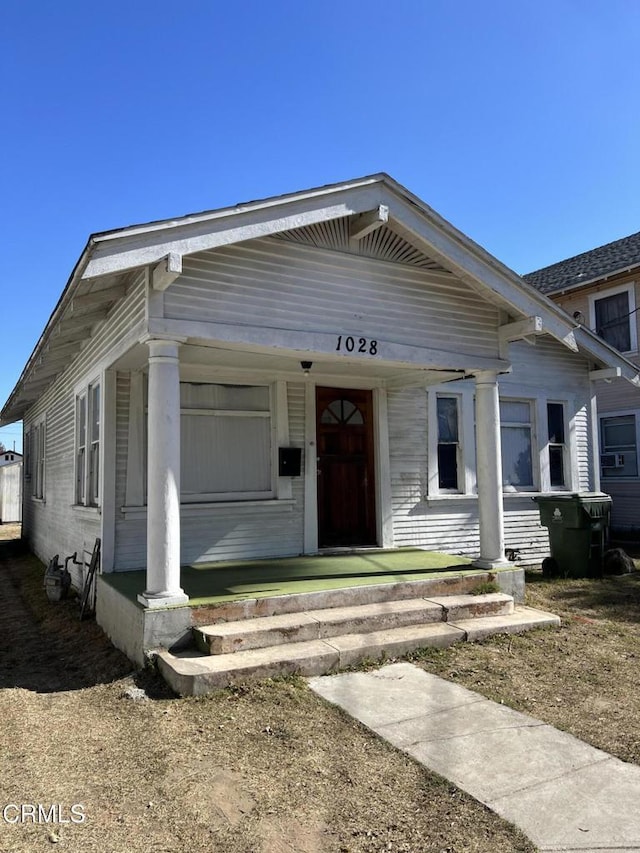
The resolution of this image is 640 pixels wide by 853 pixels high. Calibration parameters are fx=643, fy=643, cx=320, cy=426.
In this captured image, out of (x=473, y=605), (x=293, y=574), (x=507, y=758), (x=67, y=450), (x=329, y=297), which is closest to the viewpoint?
(x=507, y=758)

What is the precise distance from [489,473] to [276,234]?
355 cm

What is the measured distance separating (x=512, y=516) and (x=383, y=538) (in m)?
2.80

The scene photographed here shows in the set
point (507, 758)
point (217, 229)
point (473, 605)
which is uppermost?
point (217, 229)

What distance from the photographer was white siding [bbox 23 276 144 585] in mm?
6387

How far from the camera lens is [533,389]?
10.7 metres

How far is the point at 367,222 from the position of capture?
20.3 feet

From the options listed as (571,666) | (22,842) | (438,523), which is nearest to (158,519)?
(22,842)

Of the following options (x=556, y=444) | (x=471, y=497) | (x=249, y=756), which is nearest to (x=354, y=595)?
(x=249, y=756)

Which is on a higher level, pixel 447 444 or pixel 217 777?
pixel 447 444

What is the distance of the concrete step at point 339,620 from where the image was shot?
509 centimetres

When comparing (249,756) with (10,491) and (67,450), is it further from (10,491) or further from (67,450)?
(10,491)

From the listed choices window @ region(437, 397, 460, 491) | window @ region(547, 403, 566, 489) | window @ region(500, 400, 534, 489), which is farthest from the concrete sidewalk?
window @ region(547, 403, 566, 489)

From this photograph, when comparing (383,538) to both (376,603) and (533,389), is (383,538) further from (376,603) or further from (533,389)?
(533,389)

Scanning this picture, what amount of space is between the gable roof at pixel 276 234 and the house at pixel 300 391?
18 millimetres
